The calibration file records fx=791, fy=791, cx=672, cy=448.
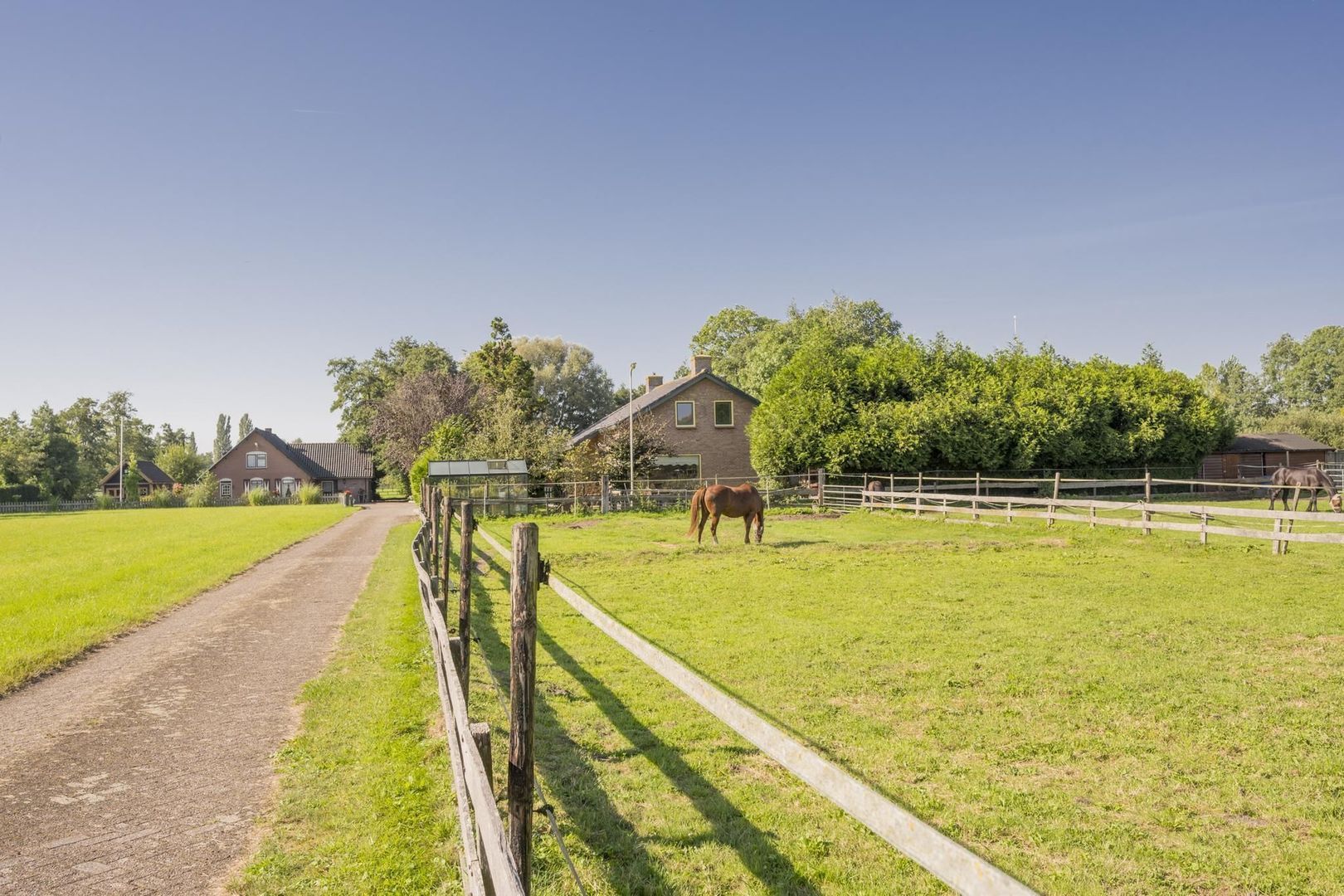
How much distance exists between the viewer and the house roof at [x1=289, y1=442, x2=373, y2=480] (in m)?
70.9

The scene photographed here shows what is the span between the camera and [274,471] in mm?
68125

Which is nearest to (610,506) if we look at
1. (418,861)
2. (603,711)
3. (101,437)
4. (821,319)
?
(603,711)

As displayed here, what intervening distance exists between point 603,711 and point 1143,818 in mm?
3793

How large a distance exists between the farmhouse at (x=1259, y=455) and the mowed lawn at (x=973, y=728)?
4439cm

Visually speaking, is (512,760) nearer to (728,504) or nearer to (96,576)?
(728,504)

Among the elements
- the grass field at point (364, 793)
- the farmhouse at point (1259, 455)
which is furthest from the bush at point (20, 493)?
the farmhouse at point (1259, 455)

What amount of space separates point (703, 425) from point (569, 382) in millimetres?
38287

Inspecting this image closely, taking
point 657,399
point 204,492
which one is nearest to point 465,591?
point 657,399

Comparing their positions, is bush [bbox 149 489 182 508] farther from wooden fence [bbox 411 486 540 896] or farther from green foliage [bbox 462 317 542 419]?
wooden fence [bbox 411 486 540 896]

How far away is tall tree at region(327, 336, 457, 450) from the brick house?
1363 inches

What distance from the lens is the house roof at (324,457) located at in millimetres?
68562

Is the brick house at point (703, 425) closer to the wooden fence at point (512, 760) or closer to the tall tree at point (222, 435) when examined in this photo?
the wooden fence at point (512, 760)

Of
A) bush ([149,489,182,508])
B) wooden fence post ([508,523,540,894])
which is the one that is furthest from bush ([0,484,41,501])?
wooden fence post ([508,523,540,894])

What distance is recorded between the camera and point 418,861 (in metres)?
4.12
